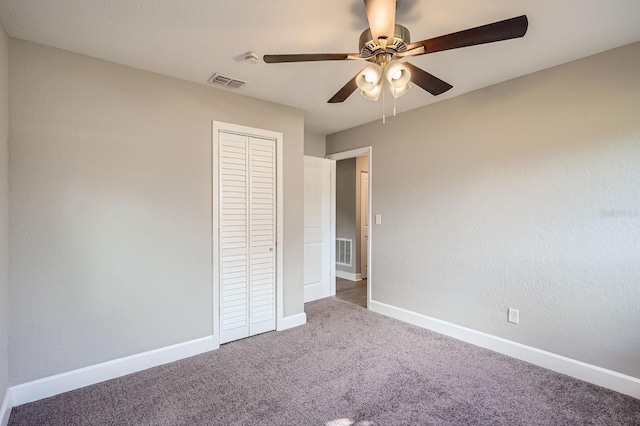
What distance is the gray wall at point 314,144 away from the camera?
15.5ft

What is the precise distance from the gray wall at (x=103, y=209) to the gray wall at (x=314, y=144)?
1751mm

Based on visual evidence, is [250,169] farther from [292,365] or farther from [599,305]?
[599,305]

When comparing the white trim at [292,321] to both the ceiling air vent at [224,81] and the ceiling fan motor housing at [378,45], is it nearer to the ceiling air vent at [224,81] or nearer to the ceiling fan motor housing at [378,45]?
the ceiling air vent at [224,81]

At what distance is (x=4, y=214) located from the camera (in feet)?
6.54

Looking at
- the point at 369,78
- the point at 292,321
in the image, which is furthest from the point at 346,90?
the point at 292,321

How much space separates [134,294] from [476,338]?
3.15 metres

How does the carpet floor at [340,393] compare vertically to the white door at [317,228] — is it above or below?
below

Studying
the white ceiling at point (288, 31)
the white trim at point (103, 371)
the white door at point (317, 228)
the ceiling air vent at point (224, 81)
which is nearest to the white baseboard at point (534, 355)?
the white door at point (317, 228)

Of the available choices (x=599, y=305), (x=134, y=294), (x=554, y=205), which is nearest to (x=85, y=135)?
(x=134, y=294)

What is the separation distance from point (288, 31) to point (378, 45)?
0.74 metres

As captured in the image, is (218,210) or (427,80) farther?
(218,210)

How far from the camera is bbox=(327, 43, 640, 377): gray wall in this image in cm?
229

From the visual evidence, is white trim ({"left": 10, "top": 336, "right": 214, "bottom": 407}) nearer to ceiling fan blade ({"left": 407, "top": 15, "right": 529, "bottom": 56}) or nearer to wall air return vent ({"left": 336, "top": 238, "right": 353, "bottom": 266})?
ceiling fan blade ({"left": 407, "top": 15, "right": 529, "bottom": 56})

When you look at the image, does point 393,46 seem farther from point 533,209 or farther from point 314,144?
point 314,144
